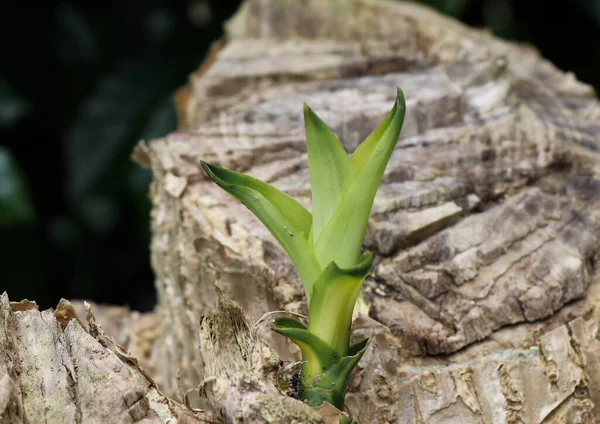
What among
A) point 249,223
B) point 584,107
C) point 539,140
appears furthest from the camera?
point 584,107

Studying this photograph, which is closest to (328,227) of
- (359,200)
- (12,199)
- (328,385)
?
(359,200)

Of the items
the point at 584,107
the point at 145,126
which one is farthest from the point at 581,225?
the point at 145,126

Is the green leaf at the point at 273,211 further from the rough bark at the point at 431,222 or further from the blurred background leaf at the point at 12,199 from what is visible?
the blurred background leaf at the point at 12,199

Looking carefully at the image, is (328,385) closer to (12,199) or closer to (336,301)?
(336,301)

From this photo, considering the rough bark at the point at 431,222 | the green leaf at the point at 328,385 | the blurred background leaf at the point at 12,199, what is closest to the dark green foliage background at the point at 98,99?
the blurred background leaf at the point at 12,199

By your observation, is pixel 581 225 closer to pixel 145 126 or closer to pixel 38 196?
pixel 145 126

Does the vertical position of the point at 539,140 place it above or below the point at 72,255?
below

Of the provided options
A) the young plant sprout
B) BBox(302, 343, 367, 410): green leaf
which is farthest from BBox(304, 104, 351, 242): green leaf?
BBox(302, 343, 367, 410): green leaf
